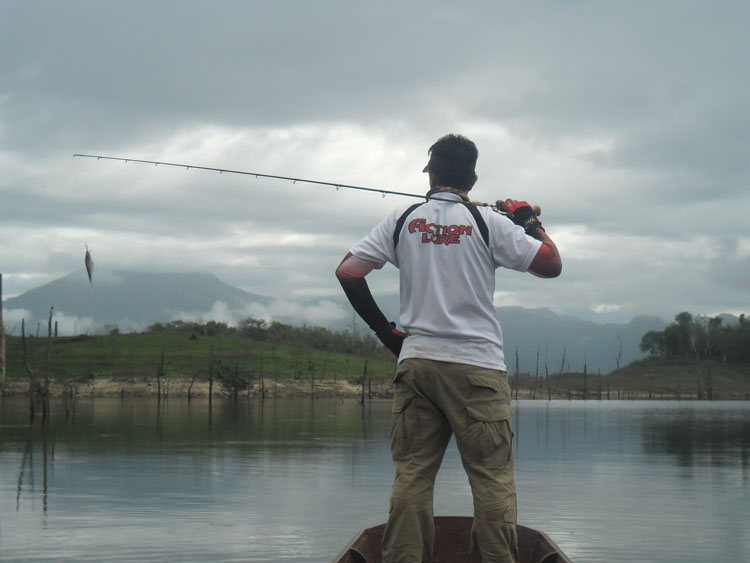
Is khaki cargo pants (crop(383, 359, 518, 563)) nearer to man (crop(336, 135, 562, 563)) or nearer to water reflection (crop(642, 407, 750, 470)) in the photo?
man (crop(336, 135, 562, 563))

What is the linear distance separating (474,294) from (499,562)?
4.67 feet

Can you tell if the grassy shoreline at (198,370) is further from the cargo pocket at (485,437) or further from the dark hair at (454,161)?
the cargo pocket at (485,437)

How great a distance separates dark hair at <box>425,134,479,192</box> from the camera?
16.2 feet

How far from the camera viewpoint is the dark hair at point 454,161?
194 inches

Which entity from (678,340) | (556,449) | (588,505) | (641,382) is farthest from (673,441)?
(678,340)

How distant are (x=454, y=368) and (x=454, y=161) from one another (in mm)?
1220

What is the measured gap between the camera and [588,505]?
14453 mm

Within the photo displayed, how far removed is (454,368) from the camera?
14.9 ft

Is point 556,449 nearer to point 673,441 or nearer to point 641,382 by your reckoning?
point 673,441

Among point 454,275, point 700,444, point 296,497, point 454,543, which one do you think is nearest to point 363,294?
point 454,275

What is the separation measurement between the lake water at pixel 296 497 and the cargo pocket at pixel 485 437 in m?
5.68

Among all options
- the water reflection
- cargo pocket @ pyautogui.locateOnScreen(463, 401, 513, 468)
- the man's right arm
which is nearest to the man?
cargo pocket @ pyautogui.locateOnScreen(463, 401, 513, 468)

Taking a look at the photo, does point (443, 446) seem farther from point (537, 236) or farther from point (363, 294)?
point (537, 236)

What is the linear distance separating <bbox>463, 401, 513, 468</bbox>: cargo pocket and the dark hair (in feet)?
4.29
